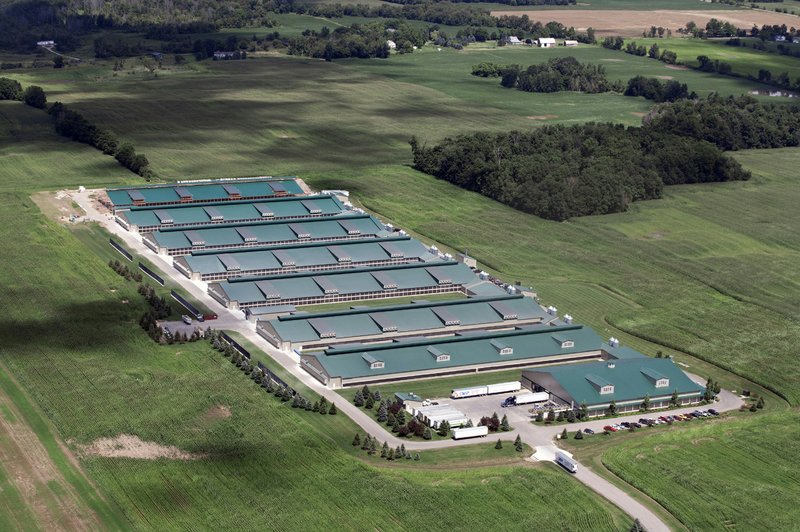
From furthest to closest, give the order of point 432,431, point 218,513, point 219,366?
1. point 219,366
2. point 432,431
3. point 218,513

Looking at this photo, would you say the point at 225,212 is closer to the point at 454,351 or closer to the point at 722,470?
the point at 454,351

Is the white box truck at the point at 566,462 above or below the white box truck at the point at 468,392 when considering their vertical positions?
above

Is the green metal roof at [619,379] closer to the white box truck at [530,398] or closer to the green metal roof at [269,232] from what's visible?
the white box truck at [530,398]

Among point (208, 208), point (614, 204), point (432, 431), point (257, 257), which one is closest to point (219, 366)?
point (432, 431)

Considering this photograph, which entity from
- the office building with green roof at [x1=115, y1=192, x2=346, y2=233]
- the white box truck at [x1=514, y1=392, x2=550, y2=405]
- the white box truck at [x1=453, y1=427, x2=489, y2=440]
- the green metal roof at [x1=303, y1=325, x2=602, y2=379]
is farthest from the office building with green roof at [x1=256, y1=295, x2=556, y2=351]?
the office building with green roof at [x1=115, y1=192, x2=346, y2=233]

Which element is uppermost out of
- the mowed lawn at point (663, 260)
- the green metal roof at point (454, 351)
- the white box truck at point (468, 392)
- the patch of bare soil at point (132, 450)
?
the green metal roof at point (454, 351)

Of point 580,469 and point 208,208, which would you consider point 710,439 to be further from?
point 208,208

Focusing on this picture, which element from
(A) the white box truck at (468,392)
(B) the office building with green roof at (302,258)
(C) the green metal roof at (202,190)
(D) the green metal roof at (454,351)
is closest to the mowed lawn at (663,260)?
(D) the green metal roof at (454,351)
